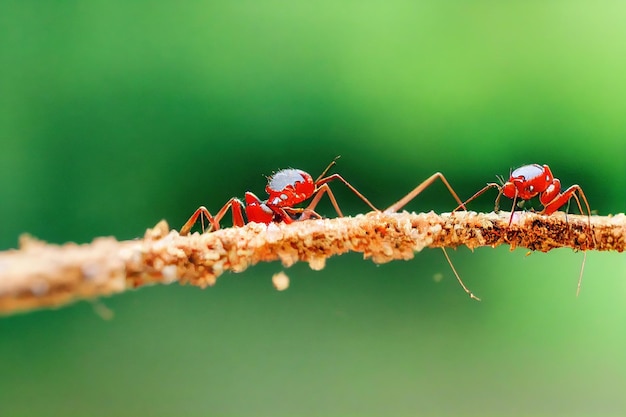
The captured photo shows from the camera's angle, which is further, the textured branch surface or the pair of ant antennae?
the pair of ant antennae

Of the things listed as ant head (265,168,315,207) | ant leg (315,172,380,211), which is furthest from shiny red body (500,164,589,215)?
ant head (265,168,315,207)

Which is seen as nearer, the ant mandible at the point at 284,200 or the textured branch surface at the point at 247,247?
the textured branch surface at the point at 247,247

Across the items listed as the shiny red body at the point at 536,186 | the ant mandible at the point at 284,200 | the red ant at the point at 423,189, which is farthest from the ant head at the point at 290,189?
the shiny red body at the point at 536,186

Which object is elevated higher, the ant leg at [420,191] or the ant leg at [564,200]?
the ant leg at [420,191]

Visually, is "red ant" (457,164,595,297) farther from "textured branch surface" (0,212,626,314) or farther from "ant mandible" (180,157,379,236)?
"ant mandible" (180,157,379,236)

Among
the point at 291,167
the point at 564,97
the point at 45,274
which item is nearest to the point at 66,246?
the point at 45,274

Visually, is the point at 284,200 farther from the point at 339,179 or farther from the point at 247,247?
the point at 247,247

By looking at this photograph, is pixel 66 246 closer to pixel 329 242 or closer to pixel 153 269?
pixel 153 269

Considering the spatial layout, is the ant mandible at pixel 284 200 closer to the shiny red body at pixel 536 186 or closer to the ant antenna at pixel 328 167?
the ant antenna at pixel 328 167
